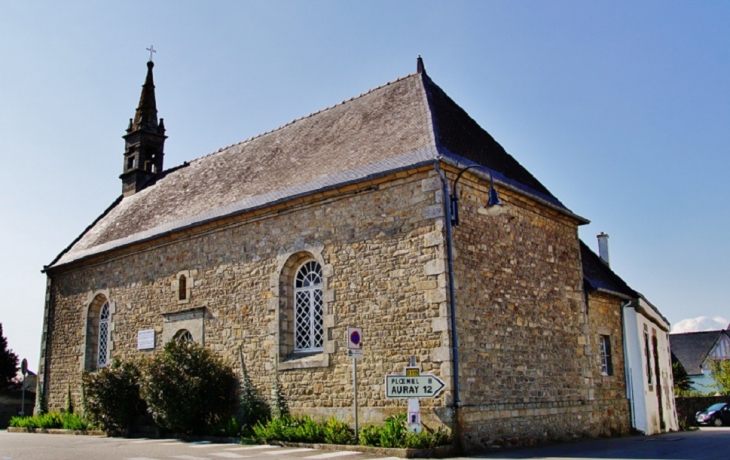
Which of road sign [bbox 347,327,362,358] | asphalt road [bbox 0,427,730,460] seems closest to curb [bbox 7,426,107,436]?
asphalt road [bbox 0,427,730,460]

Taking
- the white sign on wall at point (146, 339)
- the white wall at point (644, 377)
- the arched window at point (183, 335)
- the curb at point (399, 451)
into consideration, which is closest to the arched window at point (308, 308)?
the curb at point (399, 451)

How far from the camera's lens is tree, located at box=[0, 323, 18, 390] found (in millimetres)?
28125

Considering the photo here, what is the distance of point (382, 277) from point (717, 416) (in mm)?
23244

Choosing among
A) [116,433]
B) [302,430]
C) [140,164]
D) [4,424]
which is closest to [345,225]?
[302,430]

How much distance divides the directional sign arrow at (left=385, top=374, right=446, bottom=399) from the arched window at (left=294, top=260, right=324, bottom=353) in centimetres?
315

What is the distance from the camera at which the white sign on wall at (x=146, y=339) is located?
56.0 ft

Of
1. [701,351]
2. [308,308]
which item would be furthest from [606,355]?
[701,351]

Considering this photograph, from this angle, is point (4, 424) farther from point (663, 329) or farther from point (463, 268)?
point (663, 329)

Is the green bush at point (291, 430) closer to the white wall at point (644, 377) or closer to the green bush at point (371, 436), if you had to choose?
the green bush at point (371, 436)

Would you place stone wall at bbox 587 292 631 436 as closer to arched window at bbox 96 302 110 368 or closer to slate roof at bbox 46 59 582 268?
slate roof at bbox 46 59 582 268

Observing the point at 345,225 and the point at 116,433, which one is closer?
the point at 345,225

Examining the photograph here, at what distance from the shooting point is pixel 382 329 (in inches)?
486

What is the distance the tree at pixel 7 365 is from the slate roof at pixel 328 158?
10.3 meters

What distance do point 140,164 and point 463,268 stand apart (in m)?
15.4
